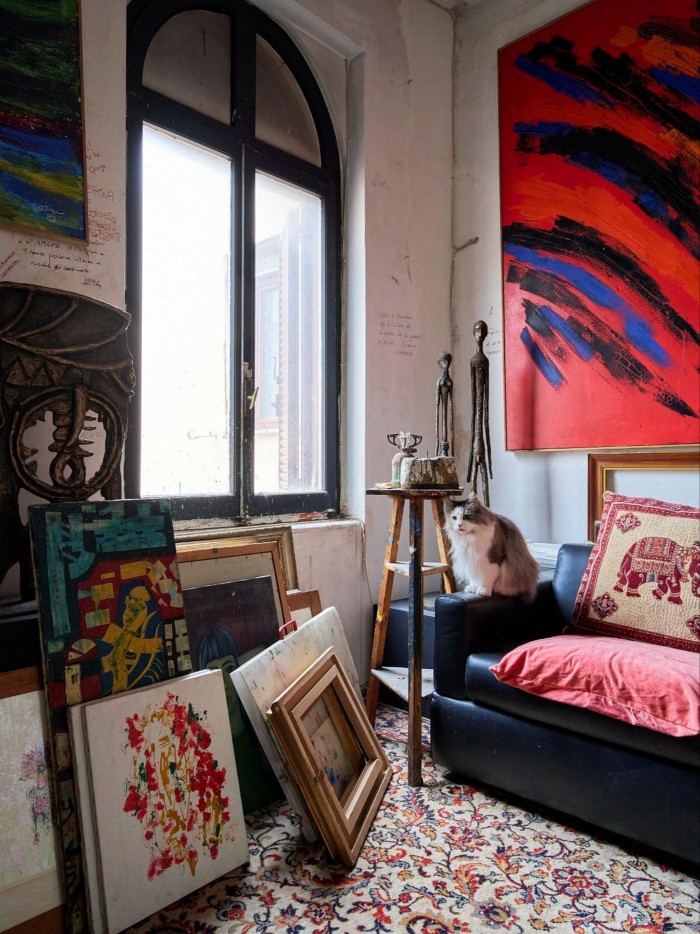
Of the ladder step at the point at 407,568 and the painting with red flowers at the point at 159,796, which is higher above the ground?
the ladder step at the point at 407,568

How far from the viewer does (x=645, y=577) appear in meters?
2.19

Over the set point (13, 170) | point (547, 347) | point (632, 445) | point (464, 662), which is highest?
point (13, 170)

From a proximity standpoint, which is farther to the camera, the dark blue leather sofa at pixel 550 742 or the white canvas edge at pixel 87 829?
the dark blue leather sofa at pixel 550 742

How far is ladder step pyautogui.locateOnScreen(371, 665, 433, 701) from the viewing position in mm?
2525

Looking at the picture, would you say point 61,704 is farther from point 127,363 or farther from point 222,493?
point 222,493

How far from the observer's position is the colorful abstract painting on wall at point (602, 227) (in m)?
2.67

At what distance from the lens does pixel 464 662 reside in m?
2.22

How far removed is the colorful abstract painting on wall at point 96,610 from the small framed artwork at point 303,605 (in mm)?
665

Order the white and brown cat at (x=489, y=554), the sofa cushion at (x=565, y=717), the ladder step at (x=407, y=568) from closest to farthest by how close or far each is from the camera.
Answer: the sofa cushion at (x=565, y=717), the white and brown cat at (x=489, y=554), the ladder step at (x=407, y=568)

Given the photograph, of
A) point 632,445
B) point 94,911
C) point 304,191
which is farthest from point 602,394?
point 94,911

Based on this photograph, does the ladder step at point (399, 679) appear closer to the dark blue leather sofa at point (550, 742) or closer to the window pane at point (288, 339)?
the dark blue leather sofa at point (550, 742)

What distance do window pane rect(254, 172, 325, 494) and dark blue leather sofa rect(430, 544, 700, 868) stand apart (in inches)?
42.8

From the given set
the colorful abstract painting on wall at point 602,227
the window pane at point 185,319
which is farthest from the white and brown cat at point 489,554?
the window pane at point 185,319

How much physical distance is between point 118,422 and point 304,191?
171cm
